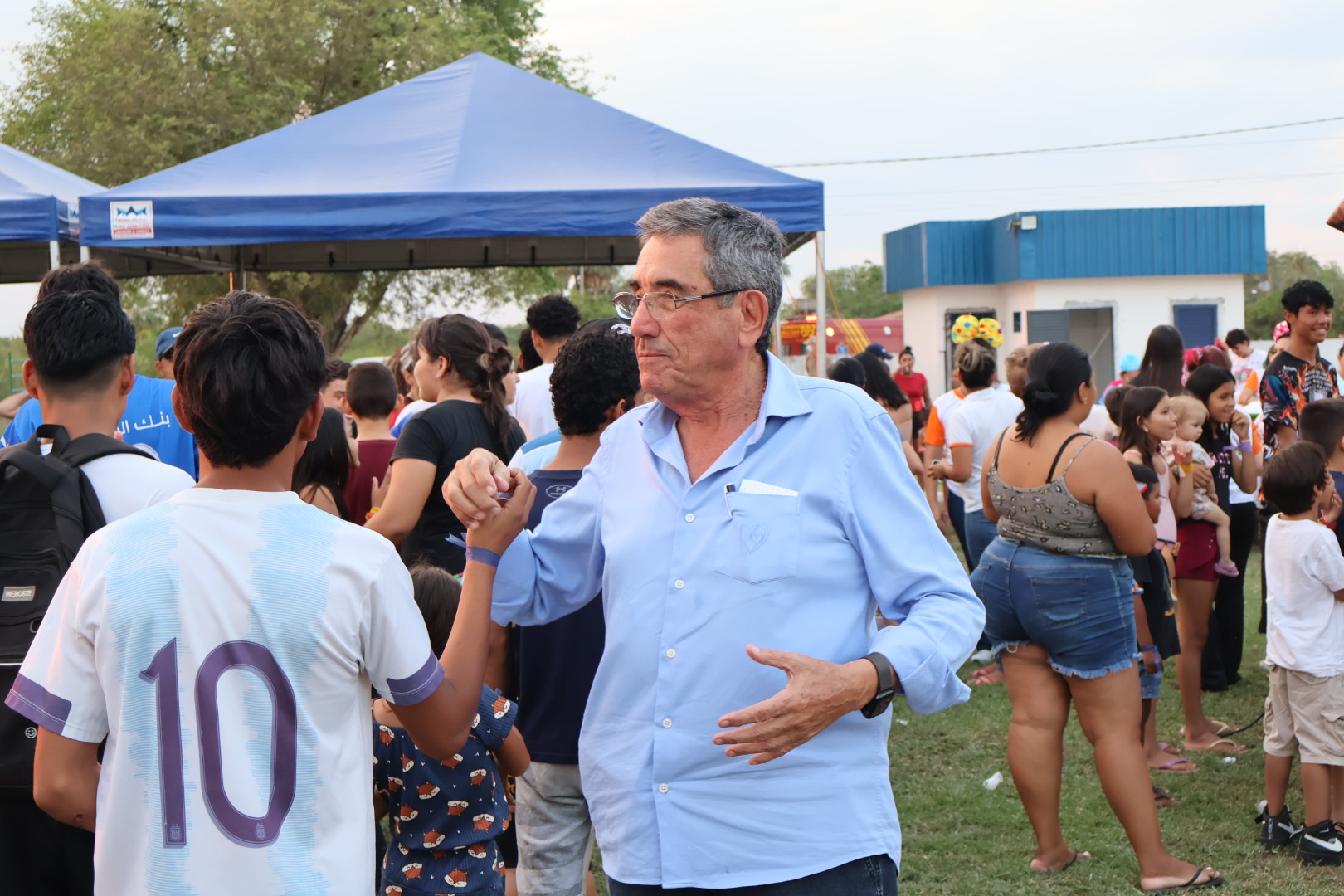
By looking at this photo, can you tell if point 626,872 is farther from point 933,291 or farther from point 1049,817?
point 933,291

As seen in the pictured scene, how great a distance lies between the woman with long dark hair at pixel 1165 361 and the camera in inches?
253

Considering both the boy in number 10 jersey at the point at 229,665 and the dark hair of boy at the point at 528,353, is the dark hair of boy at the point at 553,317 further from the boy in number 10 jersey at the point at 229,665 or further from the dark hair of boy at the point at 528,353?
the boy in number 10 jersey at the point at 229,665

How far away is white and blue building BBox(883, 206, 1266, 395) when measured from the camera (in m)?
29.3

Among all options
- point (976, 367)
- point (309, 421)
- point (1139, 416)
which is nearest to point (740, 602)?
point (309, 421)

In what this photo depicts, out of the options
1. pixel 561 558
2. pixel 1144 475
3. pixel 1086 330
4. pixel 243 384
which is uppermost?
pixel 1086 330

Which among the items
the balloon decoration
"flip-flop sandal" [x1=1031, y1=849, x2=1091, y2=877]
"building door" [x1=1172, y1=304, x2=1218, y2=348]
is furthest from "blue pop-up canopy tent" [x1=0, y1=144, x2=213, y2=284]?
"building door" [x1=1172, y1=304, x2=1218, y2=348]

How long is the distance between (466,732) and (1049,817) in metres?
3.23

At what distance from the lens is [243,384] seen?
1.82 m

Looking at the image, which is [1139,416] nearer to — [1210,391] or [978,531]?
[1210,391]

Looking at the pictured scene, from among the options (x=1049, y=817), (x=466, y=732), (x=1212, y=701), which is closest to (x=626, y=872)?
(x=466, y=732)

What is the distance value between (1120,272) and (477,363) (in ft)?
93.2

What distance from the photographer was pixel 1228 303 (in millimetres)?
29734

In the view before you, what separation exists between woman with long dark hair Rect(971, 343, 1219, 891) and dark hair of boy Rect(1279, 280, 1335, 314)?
247cm

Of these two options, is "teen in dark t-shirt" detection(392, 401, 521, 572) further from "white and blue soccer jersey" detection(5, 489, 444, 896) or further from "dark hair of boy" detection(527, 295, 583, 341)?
"white and blue soccer jersey" detection(5, 489, 444, 896)
